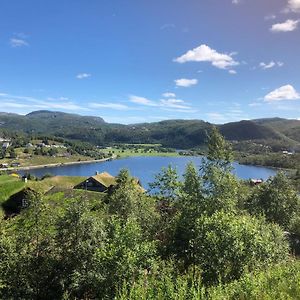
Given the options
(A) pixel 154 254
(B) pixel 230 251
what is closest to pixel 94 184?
(A) pixel 154 254

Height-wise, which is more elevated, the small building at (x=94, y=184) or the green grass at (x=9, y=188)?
A: the green grass at (x=9, y=188)

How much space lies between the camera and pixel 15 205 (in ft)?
183

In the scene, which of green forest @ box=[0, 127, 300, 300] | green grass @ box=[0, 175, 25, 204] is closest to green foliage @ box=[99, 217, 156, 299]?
green forest @ box=[0, 127, 300, 300]

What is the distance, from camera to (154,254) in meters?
17.5

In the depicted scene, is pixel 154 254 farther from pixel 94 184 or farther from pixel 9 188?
pixel 94 184

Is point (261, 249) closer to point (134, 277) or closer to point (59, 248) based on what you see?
point (134, 277)

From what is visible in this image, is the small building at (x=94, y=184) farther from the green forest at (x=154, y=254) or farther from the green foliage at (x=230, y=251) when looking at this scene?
the green foliage at (x=230, y=251)

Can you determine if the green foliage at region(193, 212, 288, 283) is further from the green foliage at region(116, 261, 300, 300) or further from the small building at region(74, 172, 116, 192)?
the small building at region(74, 172, 116, 192)

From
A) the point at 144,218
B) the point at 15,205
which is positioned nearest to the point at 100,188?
the point at 15,205

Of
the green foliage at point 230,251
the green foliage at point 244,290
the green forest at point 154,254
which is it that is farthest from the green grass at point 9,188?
the green foliage at point 244,290

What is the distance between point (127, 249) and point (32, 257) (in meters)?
5.65

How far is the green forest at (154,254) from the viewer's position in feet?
41.2

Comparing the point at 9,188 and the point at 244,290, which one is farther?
the point at 9,188

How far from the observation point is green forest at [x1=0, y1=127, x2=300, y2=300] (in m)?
12.5
